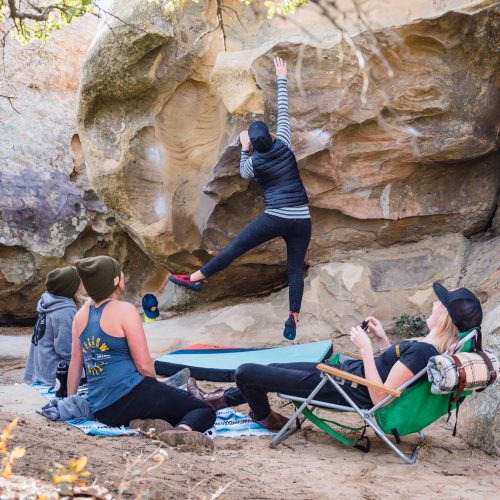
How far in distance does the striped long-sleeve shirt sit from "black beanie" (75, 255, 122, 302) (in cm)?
233

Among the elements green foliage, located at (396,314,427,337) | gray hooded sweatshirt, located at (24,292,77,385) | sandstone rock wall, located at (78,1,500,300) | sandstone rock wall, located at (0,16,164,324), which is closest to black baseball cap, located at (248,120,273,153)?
sandstone rock wall, located at (78,1,500,300)

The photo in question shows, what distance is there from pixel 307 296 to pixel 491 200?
221cm

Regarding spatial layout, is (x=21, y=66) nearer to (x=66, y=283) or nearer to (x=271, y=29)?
(x=271, y=29)

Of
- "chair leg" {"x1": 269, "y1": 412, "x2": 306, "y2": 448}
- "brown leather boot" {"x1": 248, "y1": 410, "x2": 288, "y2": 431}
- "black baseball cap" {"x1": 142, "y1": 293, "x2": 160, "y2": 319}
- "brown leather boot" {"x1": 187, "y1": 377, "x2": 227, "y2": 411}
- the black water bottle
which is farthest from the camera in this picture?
"black baseball cap" {"x1": 142, "y1": 293, "x2": 160, "y2": 319}

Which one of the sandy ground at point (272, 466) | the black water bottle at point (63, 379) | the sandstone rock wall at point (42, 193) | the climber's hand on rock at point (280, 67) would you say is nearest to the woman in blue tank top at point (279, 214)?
the climber's hand on rock at point (280, 67)

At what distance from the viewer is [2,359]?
7.82 metres

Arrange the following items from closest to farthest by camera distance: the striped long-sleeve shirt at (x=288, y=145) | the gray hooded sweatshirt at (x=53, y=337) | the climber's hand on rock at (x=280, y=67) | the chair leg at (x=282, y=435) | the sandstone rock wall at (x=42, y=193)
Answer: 1. the chair leg at (x=282, y=435)
2. the gray hooded sweatshirt at (x=53, y=337)
3. the striped long-sleeve shirt at (x=288, y=145)
4. the climber's hand on rock at (x=280, y=67)
5. the sandstone rock wall at (x=42, y=193)

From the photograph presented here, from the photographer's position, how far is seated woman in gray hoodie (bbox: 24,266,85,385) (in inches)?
207

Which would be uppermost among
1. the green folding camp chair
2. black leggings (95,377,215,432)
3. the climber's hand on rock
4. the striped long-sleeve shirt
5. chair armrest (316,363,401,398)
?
the climber's hand on rock

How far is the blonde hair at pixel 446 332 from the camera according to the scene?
3.59 metres

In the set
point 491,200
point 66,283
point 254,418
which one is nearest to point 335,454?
point 254,418

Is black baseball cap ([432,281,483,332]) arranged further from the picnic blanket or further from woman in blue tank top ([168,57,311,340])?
woman in blue tank top ([168,57,311,340])

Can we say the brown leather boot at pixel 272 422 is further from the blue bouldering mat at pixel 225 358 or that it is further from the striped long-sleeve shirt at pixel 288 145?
the striped long-sleeve shirt at pixel 288 145

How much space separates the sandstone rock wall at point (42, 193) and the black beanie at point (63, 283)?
449 cm
